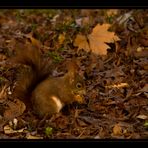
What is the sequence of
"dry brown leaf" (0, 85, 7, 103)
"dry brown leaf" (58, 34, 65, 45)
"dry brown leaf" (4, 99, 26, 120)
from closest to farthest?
"dry brown leaf" (4, 99, 26, 120) → "dry brown leaf" (0, 85, 7, 103) → "dry brown leaf" (58, 34, 65, 45)

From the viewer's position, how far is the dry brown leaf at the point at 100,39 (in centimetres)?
549

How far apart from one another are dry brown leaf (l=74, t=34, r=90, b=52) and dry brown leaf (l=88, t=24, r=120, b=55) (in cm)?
6

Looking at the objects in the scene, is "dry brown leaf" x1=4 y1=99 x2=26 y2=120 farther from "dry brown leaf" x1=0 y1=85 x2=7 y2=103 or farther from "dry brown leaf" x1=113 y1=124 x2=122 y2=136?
"dry brown leaf" x1=113 y1=124 x2=122 y2=136

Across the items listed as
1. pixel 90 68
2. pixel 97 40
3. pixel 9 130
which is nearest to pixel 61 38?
pixel 97 40

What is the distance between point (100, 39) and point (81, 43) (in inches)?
9.5

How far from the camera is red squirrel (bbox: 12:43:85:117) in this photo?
4188mm

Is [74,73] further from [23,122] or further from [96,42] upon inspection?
[96,42]

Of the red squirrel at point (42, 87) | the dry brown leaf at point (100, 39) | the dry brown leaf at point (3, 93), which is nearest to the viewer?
the red squirrel at point (42, 87)

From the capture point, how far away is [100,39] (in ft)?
18.3

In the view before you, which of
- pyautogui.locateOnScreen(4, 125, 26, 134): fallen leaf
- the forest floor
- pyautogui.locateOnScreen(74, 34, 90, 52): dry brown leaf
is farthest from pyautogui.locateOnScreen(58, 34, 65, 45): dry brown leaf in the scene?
pyautogui.locateOnScreen(4, 125, 26, 134): fallen leaf

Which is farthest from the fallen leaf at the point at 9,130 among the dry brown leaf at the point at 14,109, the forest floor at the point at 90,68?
the dry brown leaf at the point at 14,109

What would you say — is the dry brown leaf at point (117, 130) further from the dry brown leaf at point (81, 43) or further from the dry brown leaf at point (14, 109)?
the dry brown leaf at point (81, 43)

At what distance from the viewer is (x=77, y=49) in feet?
18.5
